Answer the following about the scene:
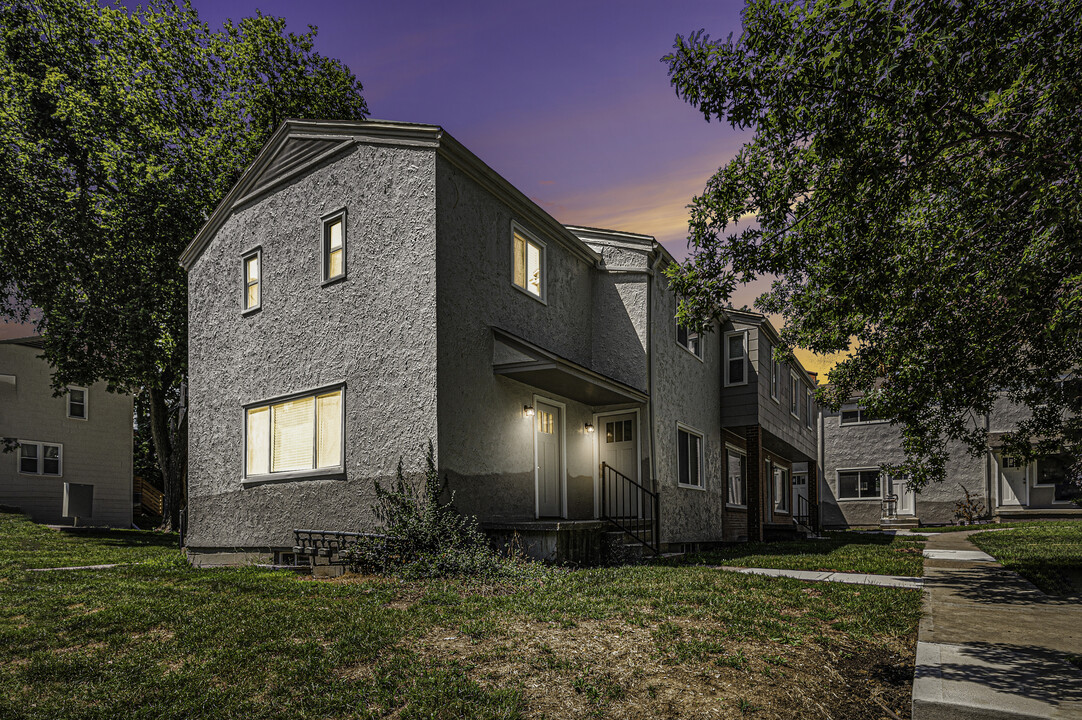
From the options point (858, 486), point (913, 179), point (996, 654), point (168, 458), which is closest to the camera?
point (996, 654)

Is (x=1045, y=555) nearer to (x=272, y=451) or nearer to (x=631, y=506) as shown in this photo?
(x=631, y=506)

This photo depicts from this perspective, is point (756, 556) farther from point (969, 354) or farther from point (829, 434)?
point (829, 434)

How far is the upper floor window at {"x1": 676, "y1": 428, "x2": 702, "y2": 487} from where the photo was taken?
15.6 m

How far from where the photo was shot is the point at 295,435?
1209cm

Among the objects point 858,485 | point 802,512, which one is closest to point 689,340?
point 858,485

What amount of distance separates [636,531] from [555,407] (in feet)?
9.32

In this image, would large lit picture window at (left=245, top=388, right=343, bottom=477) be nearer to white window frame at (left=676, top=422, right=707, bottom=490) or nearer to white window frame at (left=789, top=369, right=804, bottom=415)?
white window frame at (left=676, top=422, right=707, bottom=490)

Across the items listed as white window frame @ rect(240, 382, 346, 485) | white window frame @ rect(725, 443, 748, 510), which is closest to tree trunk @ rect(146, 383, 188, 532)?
white window frame @ rect(240, 382, 346, 485)

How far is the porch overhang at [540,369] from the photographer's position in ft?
35.5

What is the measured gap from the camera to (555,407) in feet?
43.1

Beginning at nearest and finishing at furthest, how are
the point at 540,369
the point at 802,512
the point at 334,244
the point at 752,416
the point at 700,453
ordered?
the point at 540,369 → the point at 334,244 → the point at 700,453 → the point at 752,416 → the point at 802,512

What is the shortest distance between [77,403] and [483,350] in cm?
2139

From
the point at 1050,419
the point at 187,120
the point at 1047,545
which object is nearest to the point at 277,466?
the point at 1050,419

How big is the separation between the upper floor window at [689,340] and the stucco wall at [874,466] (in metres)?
17.8
